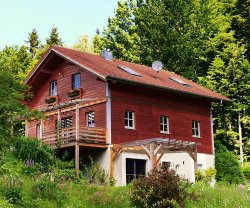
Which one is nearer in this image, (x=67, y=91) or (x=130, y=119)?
(x=130, y=119)

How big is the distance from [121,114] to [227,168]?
333 inches

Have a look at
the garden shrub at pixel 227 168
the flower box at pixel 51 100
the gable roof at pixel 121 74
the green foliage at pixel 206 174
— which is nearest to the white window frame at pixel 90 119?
the gable roof at pixel 121 74

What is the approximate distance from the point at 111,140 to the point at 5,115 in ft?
27.2

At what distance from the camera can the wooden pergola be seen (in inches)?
930

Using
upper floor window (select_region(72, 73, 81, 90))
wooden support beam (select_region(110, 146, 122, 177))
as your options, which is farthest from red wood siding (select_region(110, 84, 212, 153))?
upper floor window (select_region(72, 73, 81, 90))

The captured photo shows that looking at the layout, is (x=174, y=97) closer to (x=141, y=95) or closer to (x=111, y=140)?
(x=141, y=95)

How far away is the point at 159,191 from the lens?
16.8 m

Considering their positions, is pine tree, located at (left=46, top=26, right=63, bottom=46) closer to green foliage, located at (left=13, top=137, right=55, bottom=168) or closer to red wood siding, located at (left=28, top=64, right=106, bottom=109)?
red wood siding, located at (left=28, top=64, right=106, bottom=109)

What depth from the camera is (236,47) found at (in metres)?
40.3

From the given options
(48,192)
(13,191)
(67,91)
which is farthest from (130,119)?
(13,191)

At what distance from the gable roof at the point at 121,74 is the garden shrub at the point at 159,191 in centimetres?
891

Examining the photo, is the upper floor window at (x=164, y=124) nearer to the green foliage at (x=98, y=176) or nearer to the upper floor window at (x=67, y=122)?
the upper floor window at (x=67, y=122)

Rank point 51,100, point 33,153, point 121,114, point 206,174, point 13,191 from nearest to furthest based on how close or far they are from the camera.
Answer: point 13,191
point 33,153
point 121,114
point 206,174
point 51,100

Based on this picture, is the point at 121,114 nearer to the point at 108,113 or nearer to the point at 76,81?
the point at 108,113
